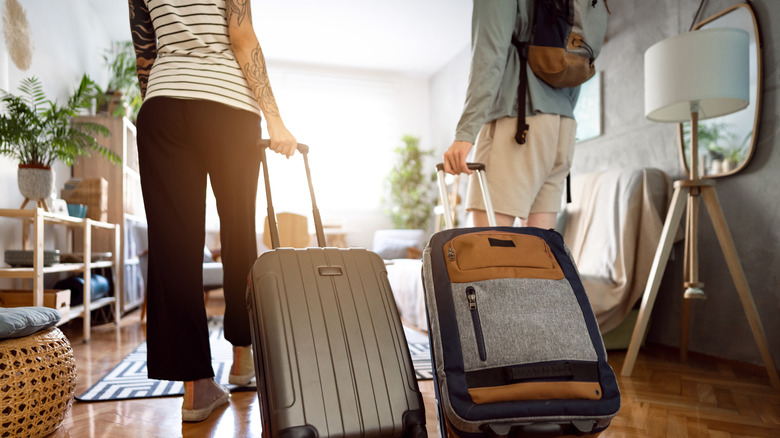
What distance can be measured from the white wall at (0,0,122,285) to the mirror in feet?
12.2

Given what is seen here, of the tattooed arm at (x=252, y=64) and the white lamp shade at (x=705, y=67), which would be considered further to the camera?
the white lamp shade at (x=705, y=67)

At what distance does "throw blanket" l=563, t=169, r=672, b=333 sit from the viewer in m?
2.32

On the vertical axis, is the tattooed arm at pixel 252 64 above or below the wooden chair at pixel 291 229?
above

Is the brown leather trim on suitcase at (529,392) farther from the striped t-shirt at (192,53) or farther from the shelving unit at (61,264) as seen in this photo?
the shelving unit at (61,264)

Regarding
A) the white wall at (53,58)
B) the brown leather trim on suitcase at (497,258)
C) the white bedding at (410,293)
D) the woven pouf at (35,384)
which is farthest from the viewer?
the white bedding at (410,293)

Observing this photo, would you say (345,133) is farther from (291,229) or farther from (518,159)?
(518,159)

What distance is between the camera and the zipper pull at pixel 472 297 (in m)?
1.00

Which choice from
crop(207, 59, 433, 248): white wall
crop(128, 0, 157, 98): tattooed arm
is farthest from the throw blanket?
crop(207, 59, 433, 248): white wall

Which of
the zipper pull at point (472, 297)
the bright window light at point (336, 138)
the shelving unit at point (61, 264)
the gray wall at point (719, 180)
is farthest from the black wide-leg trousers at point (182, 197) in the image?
the bright window light at point (336, 138)

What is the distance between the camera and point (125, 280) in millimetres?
3805

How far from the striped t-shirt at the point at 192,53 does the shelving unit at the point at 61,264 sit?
Result: 159 centimetres

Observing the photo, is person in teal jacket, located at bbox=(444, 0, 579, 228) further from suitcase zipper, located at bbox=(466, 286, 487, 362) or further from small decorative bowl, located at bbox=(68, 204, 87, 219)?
small decorative bowl, located at bbox=(68, 204, 87, 219)

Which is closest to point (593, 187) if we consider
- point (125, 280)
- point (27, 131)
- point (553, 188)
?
point (553, 188)

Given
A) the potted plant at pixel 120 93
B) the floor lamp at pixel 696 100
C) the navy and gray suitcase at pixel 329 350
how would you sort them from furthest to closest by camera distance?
the potted plant at pixel 120 93, the floor lamp at pixel 696 100, the navy and gray suitcase at pixel 329 350
